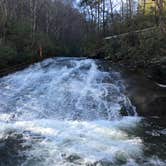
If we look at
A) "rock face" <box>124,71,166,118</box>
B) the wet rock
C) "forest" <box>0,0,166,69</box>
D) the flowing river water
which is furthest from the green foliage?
the wet rock

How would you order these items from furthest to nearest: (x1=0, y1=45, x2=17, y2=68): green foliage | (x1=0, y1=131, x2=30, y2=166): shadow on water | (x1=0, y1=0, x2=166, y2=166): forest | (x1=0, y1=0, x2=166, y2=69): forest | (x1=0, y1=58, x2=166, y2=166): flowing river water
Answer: (x1=0, y1=45, x2=17, y2=68): green foliage, (x1=0, y1=0, x2=166, y2=69): forest, (x1=0, y1=0, x2=166, y2=166): forest, (x1=0, y1=58, x2=166, y2=166): flowing river water, (x1=0, y1=131, x2=30, y2=166): shadow on water

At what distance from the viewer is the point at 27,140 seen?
22.6 ft

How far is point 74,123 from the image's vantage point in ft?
27.5

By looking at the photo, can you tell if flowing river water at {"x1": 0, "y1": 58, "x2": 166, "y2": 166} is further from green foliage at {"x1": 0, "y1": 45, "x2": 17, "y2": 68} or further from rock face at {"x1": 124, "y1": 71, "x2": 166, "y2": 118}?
green foliage at {"x1": 0, "y1": 45, "x2": 17, "y2": 68}

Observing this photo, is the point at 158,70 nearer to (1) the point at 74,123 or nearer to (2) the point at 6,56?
(1) the point at 74,123

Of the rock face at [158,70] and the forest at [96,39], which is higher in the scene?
the forest at [96,39]

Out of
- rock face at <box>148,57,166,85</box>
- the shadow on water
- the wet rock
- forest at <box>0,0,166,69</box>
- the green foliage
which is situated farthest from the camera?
the green foliage

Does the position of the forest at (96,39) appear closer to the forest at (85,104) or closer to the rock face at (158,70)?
the forest at (85,104)

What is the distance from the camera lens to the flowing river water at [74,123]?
6031 millimetres

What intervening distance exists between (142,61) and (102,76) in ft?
7.23

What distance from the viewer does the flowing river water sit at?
19.8 feet

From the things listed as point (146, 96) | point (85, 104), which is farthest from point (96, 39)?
point (85, 104)

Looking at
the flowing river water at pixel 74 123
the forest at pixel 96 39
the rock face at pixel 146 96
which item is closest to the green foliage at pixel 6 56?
the forest at pixel 96 39

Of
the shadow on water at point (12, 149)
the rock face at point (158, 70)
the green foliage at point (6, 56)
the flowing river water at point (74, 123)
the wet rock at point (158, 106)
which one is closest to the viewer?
the shadow on water at point (12, 149)
